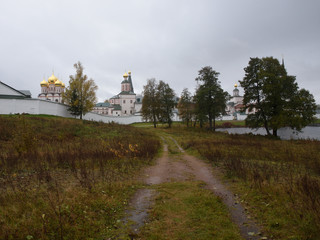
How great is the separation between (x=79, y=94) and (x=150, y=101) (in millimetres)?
14526

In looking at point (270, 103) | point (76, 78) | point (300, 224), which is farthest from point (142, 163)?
point (76, 78)

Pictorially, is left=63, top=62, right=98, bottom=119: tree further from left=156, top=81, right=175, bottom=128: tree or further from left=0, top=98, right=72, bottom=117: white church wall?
left=156, top=81, right=175, bottom=128: tree

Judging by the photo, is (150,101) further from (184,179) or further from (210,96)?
(184,179)

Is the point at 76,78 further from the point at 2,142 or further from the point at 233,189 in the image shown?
the point at 233,189

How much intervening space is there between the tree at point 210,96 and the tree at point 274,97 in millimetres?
5263

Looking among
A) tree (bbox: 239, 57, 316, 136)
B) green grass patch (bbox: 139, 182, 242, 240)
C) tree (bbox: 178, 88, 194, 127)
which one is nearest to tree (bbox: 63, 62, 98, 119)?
tree (bbox: 178, 88, 194, 127)

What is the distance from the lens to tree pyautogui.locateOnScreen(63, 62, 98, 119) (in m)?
36.4

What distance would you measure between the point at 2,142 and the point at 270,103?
28779 mm

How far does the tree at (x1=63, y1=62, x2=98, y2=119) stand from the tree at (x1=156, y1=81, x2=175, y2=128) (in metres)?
14.1

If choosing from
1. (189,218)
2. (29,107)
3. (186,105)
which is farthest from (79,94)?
(189,218)

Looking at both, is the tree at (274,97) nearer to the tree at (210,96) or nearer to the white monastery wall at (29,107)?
the tree at (210,96)

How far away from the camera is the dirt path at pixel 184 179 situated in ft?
14.5

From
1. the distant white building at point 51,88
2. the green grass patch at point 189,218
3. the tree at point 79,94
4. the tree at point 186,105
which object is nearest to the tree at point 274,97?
the tree at point 186,105

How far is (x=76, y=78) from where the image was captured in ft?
122
